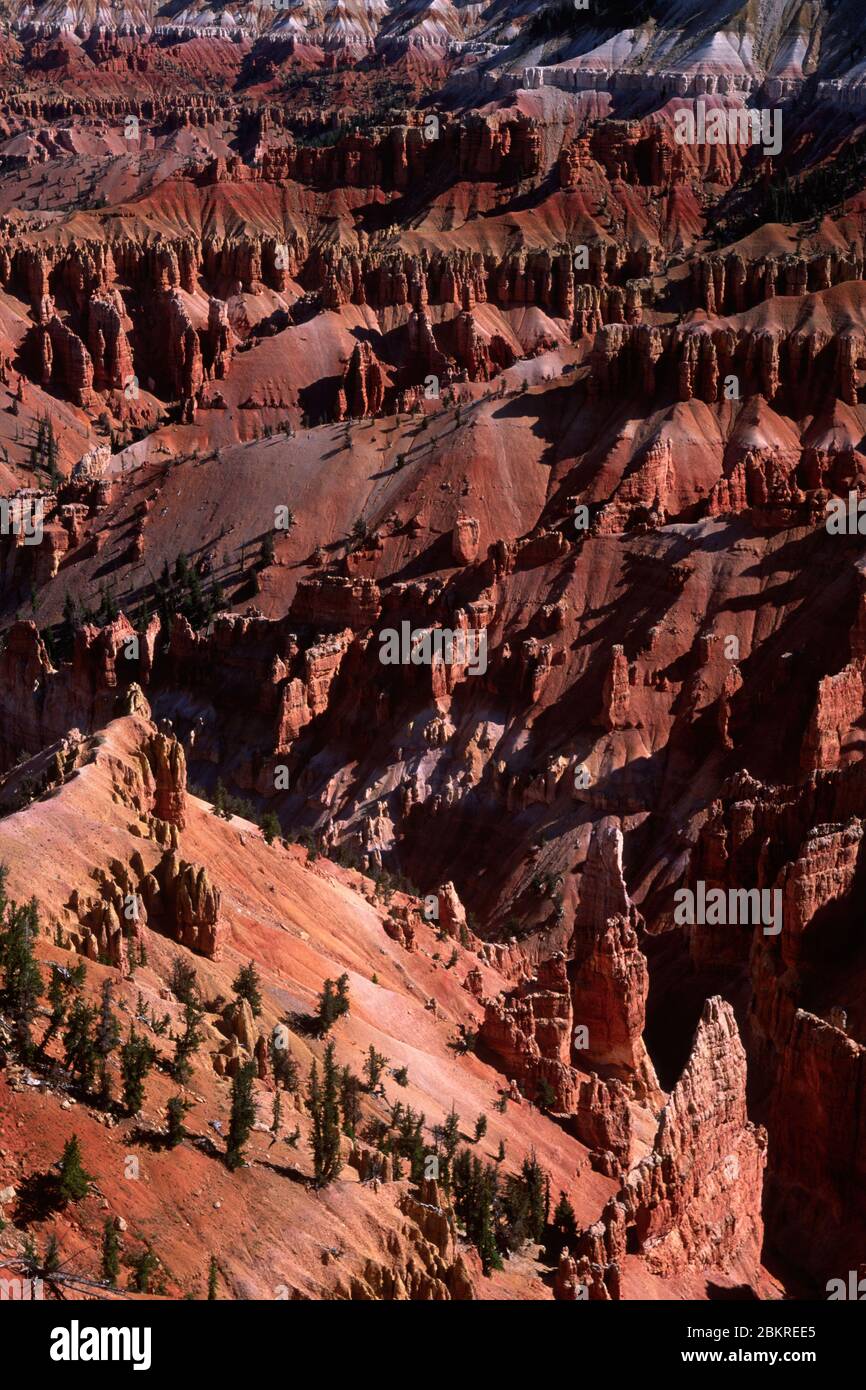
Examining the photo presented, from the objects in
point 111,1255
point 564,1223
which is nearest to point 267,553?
point 564,1223

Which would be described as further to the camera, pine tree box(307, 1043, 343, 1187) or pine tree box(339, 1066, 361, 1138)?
pine tree box(339, 1066, 361, 1138)

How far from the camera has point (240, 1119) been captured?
3375 cm

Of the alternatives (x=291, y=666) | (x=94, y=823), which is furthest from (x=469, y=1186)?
(x=291, y=666)

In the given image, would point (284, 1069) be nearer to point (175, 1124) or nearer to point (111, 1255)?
point (175, 1124)

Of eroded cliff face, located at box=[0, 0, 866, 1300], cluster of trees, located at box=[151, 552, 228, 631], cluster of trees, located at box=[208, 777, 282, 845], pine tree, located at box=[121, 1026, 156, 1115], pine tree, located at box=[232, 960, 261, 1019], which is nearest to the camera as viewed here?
pine tree, located at box=[121, 1026, 156, 1115]

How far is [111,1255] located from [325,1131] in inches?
283

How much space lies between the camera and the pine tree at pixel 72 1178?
1144 inches

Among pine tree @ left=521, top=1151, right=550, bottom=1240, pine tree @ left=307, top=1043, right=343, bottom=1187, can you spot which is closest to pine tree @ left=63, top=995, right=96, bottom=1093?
pine tree @ left=307, top=1043, right=343, bottom=1187

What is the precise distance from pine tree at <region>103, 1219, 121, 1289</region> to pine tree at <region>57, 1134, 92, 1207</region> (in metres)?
0.65

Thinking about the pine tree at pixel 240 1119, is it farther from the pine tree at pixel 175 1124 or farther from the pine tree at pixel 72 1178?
the pine tree at pixel 72 1178

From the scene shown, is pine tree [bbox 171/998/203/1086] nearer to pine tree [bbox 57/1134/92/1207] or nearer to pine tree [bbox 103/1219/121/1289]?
pine tree [bbox 57/1134/92/1207]

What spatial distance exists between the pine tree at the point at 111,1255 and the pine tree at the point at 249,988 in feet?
44.2

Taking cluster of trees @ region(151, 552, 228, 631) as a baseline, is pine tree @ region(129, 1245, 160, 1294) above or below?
below

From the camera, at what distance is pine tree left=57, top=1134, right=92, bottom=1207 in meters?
29.1
